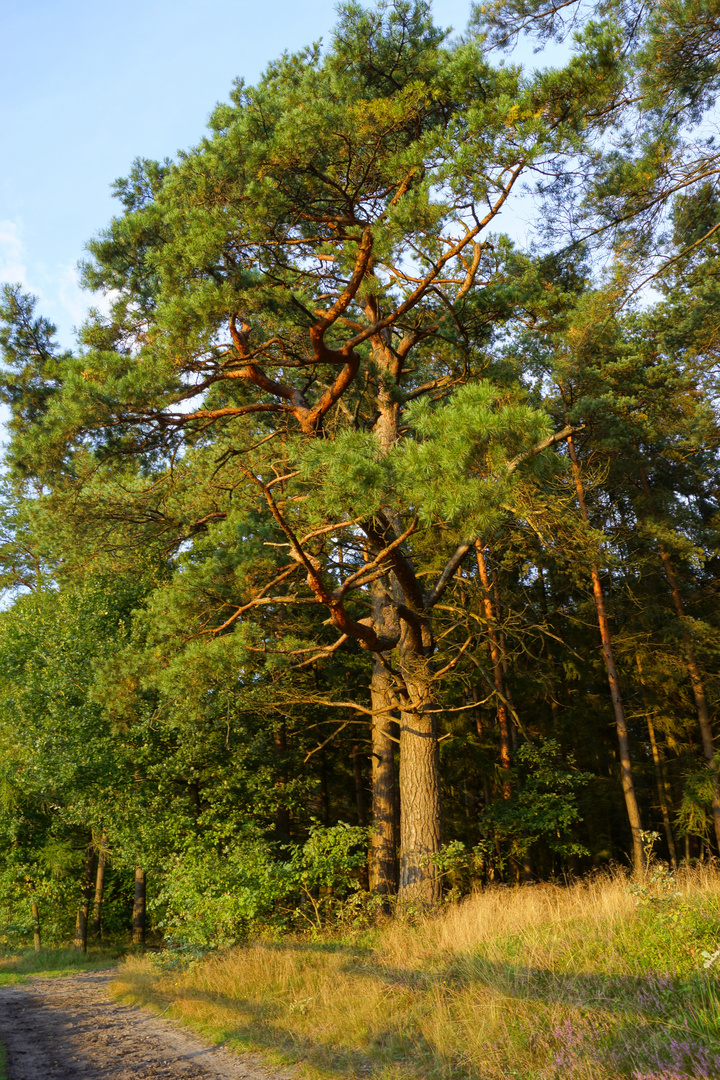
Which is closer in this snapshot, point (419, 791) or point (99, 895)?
point (419, 791)

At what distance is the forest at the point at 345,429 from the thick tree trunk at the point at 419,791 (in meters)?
0.05

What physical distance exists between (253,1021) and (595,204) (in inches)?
365

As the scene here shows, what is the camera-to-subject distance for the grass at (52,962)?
46.5 feet

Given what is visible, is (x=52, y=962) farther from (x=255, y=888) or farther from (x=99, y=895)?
(x=255, y=888)

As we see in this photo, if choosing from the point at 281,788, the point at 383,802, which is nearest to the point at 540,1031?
the point at 383,802

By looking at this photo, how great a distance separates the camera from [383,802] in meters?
12.4

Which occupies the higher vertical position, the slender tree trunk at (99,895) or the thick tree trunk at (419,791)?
the thick tree trunk at (419,791)

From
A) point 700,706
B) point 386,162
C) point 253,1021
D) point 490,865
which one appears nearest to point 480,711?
point 490,865

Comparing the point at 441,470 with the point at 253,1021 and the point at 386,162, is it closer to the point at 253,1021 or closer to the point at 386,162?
the point at 386,162

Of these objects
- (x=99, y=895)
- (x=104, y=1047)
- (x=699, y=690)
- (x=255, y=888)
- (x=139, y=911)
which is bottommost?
(x=139, y=911)

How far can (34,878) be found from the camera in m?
17.6

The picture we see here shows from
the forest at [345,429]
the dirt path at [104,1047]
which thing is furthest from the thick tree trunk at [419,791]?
the dirt path at [104,1047]

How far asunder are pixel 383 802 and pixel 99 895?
1273 cm

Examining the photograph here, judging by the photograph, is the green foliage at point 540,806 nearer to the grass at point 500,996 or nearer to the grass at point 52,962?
the grass at point 500,996
